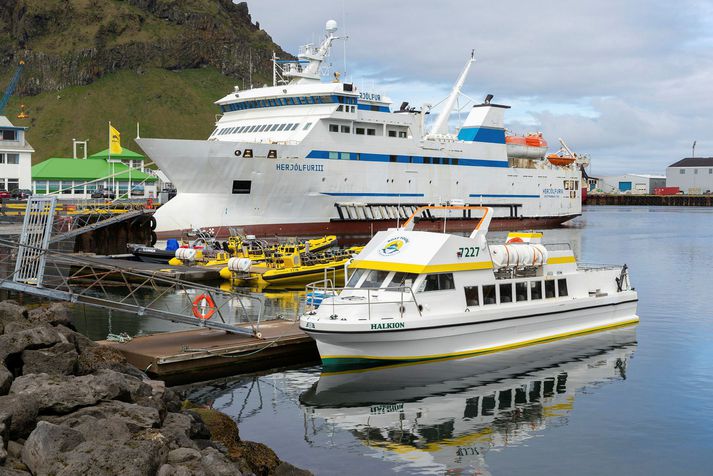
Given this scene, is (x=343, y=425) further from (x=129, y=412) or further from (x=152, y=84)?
(x=152, y=84)

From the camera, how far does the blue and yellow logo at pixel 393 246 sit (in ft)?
66.3

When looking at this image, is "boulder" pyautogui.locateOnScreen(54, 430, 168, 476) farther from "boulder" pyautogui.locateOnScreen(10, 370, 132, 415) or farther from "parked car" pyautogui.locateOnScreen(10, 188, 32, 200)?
"parked car" pyautogui.locateOnScreen(10, 188, 32, 200)

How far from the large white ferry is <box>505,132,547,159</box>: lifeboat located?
265 centimetres

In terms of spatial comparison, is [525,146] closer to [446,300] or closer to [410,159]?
[410,159]

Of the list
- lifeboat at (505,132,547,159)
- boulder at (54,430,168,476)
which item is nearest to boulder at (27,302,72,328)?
boulder at (54,430,168,476)

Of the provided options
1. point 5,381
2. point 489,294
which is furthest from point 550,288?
point 5,381

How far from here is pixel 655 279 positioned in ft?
124

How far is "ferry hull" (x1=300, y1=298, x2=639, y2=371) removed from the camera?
18328mm

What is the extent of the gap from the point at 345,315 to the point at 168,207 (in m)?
31.8

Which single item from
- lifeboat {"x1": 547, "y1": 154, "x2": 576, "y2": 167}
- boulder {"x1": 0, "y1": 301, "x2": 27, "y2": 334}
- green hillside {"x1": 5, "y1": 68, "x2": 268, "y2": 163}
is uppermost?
green hillside {"x1": 5, "y1": 68, "x2": 268, "y2": 163}

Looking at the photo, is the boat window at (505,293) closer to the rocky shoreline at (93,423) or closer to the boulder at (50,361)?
the rocky shoreline at (93,423)

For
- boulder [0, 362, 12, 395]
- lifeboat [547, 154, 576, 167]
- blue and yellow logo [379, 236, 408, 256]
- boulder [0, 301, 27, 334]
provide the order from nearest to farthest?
boulder [0, 362, 12, 395]
boulder [0, 301, 27, 334]
blue and yellow logo [379, 236, 408, 256]
lifeboat [547, 154, 576, 167]

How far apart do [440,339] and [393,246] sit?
2820 mm

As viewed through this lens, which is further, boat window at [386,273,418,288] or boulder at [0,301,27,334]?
boat window at [386,273,418,288]
